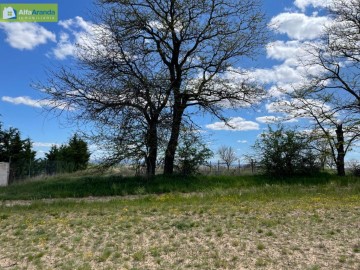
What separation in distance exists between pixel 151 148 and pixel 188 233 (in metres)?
9.44

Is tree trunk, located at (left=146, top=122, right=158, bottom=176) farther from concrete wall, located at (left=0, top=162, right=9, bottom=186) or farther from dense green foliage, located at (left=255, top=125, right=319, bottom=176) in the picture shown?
concrete wall, located at (left=0, top=162, right=9, bottom=186)

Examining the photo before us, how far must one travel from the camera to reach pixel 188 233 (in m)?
7.45

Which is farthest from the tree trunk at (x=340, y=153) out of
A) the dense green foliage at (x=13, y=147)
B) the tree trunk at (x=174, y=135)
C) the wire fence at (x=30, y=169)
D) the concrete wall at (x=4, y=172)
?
the dense green foliage at (x=13, y=147)

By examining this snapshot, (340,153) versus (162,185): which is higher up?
(340,153)

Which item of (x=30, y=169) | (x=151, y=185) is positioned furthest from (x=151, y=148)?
(x=30, y=169)

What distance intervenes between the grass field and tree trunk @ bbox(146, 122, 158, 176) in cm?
427

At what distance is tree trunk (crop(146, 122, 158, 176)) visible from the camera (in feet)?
53.8

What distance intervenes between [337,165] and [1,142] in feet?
95.1

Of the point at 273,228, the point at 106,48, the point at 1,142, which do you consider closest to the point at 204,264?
the point at 273,228

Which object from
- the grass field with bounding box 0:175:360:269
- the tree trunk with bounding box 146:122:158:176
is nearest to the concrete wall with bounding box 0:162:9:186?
the tree trunk with bounding box 146:122:158:176

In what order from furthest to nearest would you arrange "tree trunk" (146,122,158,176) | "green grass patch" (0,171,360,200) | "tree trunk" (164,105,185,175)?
1. "tree trunk" (164,105,185,175)
2. "tree trunk" (146,122,158,176)
3. "green grass patch" (0,171,360,200)

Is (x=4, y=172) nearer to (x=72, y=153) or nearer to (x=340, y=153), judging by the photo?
(x=72, y=153)

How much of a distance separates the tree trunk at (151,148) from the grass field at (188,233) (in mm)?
4269

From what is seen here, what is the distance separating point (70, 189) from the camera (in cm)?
1484
